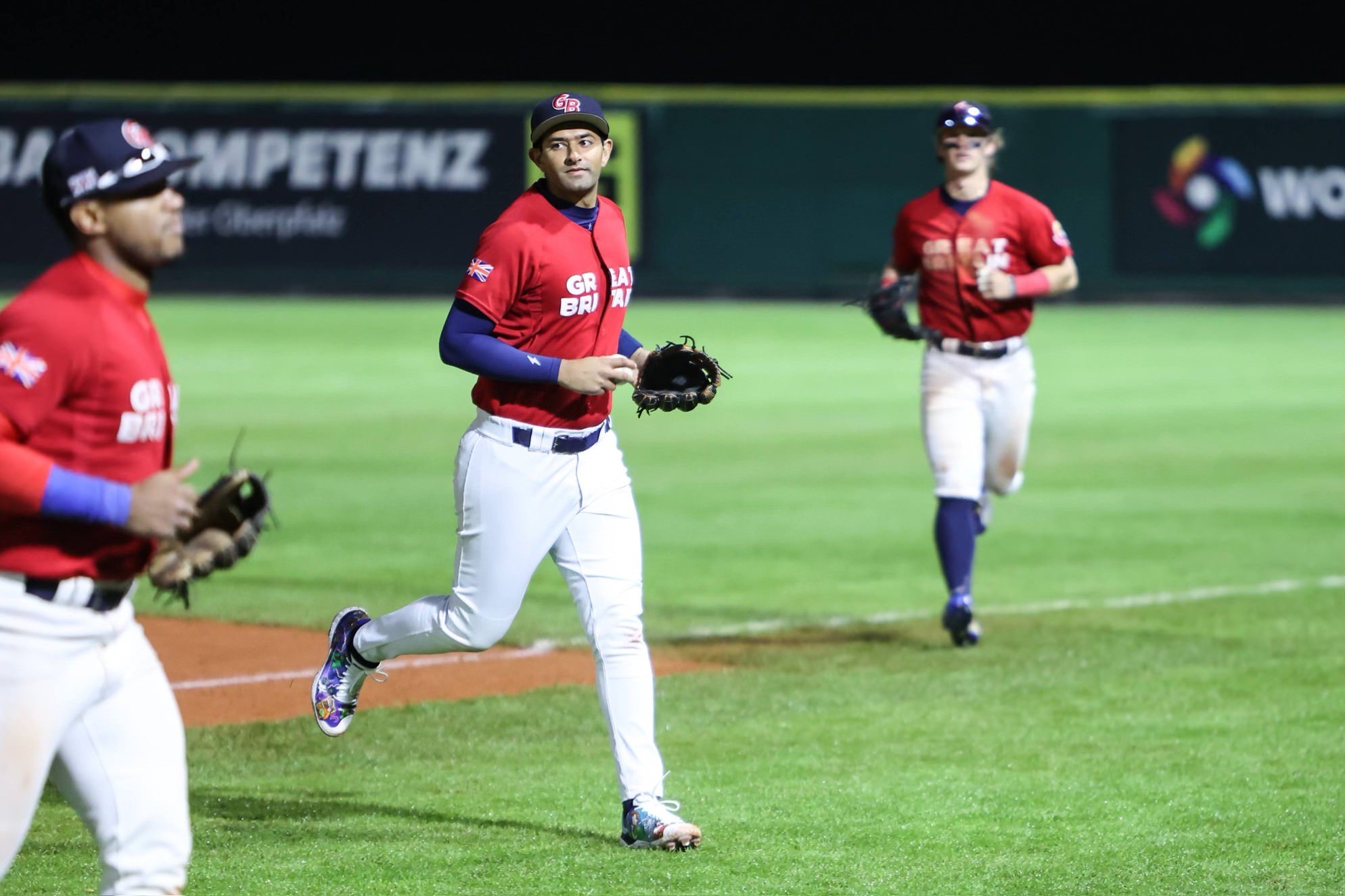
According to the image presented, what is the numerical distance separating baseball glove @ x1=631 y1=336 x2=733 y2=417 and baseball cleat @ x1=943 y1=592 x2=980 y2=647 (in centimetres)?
304

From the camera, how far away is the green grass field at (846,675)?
593 cm

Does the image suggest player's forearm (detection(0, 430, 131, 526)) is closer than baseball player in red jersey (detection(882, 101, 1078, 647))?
Yes

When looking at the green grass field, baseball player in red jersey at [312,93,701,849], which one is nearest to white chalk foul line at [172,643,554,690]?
the green grass field

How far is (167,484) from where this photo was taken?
4.01m

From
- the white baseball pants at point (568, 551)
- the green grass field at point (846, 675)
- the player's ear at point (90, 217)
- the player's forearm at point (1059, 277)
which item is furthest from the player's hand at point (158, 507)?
the player's forearm at point (1059, 277)

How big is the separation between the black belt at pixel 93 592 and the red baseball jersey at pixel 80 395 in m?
0.02

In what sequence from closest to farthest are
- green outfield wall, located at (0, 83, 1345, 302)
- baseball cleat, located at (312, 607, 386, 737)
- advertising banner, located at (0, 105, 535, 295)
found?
1. baseball cleat, located at (312, 607, 386, 737)
2. green outfield wall, located at (0, 83, 1345, 302)
3. advertising banner, located at (0, 105, 535, 295)

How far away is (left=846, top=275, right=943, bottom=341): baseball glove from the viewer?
9.71m

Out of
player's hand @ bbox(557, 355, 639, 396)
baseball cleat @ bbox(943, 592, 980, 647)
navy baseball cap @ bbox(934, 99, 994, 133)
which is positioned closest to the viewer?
player's hand @ bbox(557, 355, 639, 396)

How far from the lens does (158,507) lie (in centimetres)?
397

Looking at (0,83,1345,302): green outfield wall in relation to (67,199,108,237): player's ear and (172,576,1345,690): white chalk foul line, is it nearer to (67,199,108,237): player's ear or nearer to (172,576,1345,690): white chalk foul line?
(172,576,1345,690): white chalk foul line

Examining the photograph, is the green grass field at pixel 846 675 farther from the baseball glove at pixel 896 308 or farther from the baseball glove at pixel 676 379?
the baseball glove at pixel 896 308

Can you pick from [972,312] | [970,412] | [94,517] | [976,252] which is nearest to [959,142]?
[976,252]

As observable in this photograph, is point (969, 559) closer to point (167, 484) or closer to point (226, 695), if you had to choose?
point (226, 695)
